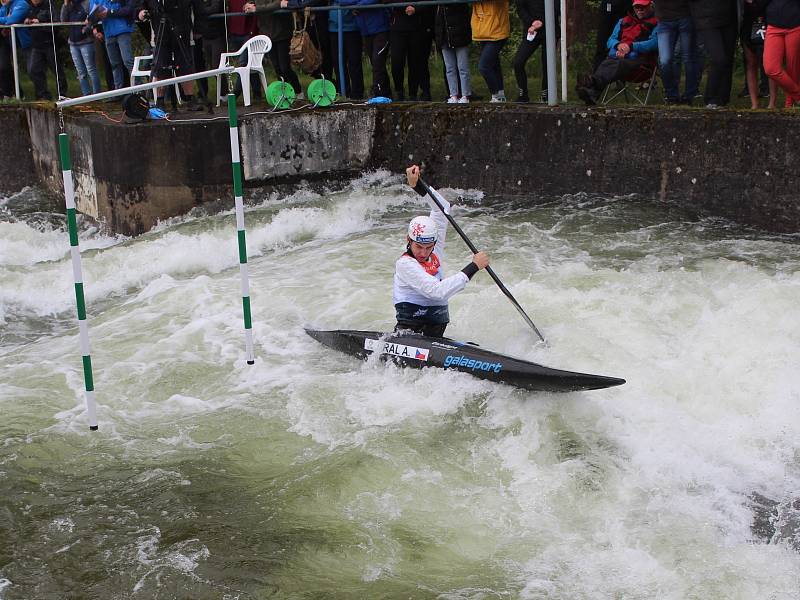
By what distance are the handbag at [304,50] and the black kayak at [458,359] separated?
5.39 m

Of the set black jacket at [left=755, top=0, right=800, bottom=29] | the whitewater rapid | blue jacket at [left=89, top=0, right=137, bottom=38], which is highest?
blue jacket at [left=89, top=0, right=137, bottom=38]

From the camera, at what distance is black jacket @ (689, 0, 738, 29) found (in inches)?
390

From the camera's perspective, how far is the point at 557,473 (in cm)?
626

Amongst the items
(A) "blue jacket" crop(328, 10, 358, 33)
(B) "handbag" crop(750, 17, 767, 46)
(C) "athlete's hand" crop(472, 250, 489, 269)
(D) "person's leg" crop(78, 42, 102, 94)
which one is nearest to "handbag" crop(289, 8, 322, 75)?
(A) "blue jacket" crop(328, 10, 358, 33)

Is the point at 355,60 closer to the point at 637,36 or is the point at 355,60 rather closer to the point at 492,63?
the point at 492,63

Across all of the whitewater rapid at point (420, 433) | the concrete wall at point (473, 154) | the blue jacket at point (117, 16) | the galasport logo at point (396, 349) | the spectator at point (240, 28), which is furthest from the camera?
the spectator at point (240, 28)

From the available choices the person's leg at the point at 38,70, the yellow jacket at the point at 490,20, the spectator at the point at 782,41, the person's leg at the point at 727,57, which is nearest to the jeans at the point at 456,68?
the yellow jacket at the point at 490,20

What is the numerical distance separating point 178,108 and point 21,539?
320 inches

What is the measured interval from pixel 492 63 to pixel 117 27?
521 centimetres

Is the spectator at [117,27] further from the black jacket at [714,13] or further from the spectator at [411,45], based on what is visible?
the black jacket at [714,13]

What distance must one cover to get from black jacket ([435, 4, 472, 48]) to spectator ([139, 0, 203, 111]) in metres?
3.12

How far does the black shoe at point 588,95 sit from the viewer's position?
11.2 metres

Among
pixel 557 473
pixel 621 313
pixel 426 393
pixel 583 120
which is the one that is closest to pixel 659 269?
pixel 621 313

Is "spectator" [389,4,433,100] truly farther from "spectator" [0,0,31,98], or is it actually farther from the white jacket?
"spectator" [0,0,31,98]
